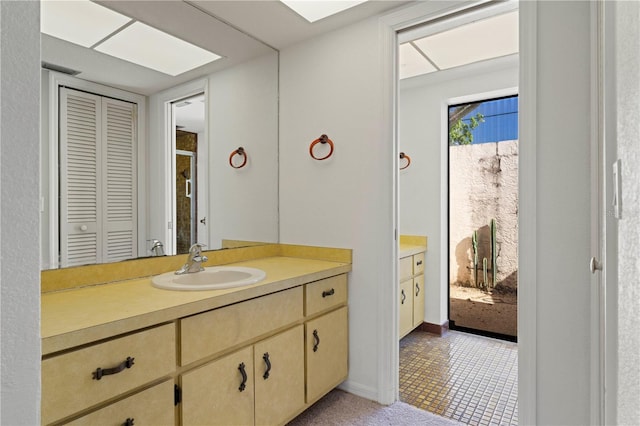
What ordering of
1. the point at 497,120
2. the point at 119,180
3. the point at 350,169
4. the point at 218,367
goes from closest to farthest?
the point at 218,367
the point at 119,180
the point at 350,169
the point at 497,120

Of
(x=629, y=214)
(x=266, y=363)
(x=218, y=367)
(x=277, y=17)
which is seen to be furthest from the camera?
(x=277, y=17)

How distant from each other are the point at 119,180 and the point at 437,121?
2.63m

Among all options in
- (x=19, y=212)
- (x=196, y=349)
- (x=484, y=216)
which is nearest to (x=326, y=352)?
(x=196, y=349)

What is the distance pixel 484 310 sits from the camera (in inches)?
126

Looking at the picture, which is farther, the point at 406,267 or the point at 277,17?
the point at 406,267

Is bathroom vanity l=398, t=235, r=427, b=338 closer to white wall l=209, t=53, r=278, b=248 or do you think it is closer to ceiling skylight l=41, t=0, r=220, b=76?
white wall l=209, t=53, r=278, b=248

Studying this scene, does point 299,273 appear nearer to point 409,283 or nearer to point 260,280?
point 260,280

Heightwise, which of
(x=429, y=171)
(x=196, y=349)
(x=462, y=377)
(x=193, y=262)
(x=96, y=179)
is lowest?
(x=462, y=377)

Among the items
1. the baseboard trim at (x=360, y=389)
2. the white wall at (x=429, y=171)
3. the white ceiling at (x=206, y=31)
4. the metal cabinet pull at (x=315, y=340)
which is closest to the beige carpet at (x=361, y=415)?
the baseboard trim at (x=360, y=389)

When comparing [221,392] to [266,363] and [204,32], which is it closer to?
[266,363]

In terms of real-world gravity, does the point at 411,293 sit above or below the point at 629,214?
below

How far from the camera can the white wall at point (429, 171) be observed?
323 cm

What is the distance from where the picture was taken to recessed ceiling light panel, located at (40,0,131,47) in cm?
149

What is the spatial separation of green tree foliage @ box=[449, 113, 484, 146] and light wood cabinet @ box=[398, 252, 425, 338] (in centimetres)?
110
